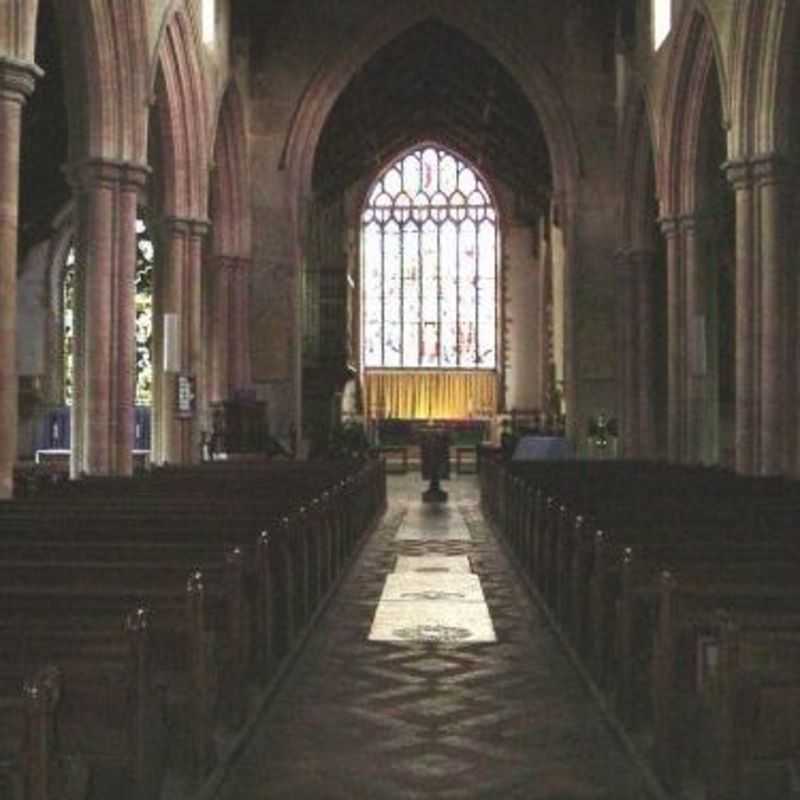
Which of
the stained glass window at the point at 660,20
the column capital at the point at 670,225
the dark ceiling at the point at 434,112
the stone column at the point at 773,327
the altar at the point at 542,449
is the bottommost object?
the altar at the point at 542,449

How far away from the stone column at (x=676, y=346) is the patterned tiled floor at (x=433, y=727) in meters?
10.6

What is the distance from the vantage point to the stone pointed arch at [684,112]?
17328 mm

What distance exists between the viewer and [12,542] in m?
5.91

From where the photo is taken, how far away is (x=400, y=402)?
124 ft

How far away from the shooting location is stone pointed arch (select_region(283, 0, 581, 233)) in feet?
76.4

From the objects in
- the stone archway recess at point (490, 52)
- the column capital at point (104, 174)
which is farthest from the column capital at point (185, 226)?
the stone archway recess at point (490, 52)

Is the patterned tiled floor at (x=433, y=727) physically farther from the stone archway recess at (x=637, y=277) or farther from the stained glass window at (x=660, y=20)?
the stone archway recess at (x=637, y=277)

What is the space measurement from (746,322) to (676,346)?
428 cm

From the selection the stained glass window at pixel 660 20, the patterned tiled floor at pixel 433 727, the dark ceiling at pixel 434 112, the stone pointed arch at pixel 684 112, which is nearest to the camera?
the patterned tiled floor at pixel 433 727

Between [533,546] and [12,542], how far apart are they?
16.6ft


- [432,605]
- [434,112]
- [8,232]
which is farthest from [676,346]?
[434,112]

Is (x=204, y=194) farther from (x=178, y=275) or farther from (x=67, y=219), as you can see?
(x=67, y=219)

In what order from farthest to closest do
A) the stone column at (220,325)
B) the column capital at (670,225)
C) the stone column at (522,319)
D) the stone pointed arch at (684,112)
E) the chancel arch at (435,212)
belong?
the stone column at (522,319) < the chancel arch at (435,212) < the stone column at (220,325) < the column capital at (670,225) < the stone pointed arch at (684,112)

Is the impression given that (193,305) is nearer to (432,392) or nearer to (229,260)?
(229,260)
